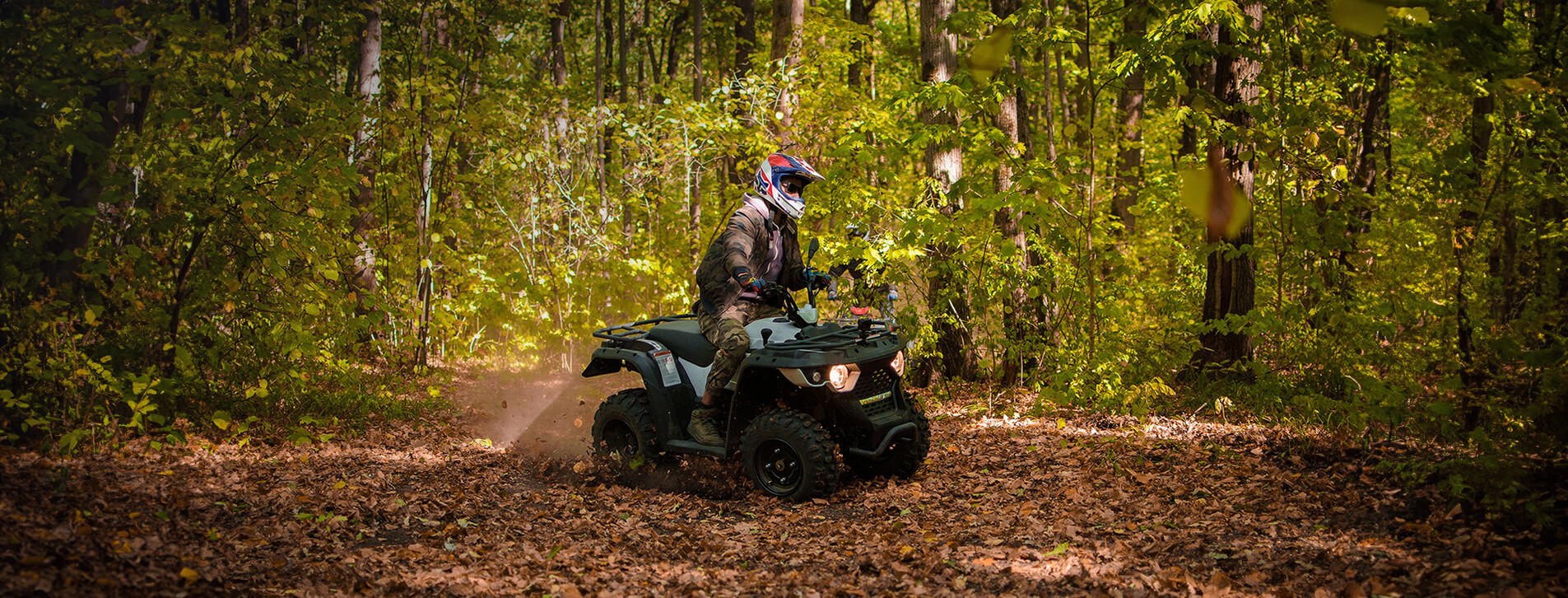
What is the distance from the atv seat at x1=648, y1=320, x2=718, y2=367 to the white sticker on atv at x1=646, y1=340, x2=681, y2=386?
46 mm

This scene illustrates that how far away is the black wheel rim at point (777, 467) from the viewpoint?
17.9 ft

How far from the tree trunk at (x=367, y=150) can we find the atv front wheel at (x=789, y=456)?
5252 mm

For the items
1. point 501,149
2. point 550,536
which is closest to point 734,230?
point 550,536

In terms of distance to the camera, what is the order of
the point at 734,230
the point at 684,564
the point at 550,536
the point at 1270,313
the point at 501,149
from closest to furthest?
the point at 684,564, the point at 550,536, the point at 734,230, the point at 1270,313, the point at 501,149

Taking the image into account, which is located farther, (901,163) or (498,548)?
(901,163)

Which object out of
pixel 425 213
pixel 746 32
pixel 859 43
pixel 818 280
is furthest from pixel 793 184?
pixel 859 43

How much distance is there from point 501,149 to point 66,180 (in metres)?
6.08

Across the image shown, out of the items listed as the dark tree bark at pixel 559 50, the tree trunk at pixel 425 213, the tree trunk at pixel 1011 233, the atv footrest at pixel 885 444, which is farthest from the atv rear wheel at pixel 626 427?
the dark tree bark at pixel 559 50

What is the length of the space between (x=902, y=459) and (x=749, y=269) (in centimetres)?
158

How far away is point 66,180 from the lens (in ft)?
19.1

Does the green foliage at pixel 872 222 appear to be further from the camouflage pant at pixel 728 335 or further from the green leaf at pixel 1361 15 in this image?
the camouflage pant at pixel 728 335

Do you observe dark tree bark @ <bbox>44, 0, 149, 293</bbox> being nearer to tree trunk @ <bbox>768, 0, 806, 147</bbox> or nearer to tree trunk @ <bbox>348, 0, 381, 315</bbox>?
tree trunk @ <bbox>348, 0, 381, 315</bbox>

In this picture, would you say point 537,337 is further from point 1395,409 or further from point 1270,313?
point 1395,409

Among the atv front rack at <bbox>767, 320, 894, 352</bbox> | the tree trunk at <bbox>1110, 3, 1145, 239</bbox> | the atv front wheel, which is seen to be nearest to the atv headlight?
the atv front rack at <bbox>767, 320, 894, 352</bbox>
